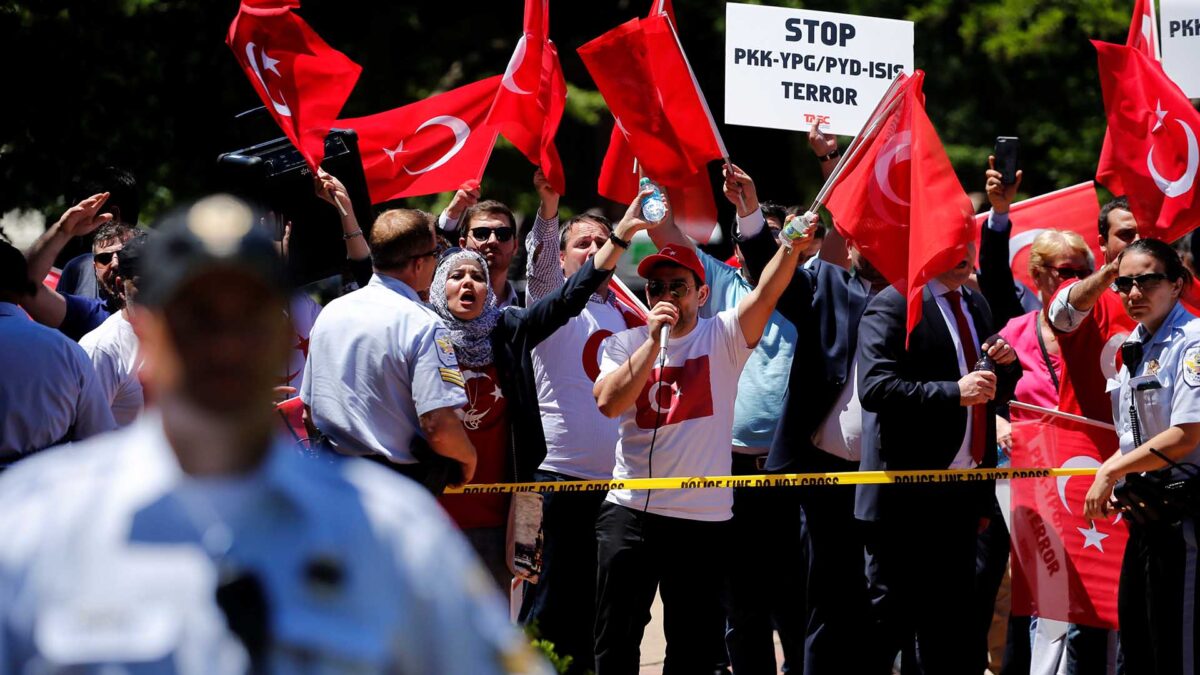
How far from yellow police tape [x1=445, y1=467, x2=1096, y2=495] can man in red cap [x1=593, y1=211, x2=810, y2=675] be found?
43mm

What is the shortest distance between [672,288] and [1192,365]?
2061 millimetres

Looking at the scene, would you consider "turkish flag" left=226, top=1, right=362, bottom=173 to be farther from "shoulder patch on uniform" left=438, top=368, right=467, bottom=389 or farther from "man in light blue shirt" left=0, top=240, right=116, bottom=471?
"shoulder patch on uniform" left=438, top=368, right=467, bottom=389

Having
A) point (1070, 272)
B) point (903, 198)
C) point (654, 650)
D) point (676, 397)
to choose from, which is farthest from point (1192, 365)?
point (654, 650)

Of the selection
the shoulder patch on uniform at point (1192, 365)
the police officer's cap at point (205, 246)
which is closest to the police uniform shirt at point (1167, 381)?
the shoulder patch on uniform at point (1192, 365)

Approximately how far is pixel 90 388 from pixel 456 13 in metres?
13.4

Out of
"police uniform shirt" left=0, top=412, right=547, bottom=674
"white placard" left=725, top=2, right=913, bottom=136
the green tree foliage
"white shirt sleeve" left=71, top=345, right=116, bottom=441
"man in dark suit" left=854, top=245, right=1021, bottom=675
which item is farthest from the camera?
the green tree foliage

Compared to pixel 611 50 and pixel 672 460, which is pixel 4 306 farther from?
pixel 611 50

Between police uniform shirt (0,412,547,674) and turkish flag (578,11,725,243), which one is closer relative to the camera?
police uniform shirt (0,412,547,674)

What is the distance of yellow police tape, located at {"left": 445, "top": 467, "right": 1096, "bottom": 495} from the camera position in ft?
20.0

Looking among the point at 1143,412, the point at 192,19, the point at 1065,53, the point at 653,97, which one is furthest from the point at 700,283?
the point at 1065,53

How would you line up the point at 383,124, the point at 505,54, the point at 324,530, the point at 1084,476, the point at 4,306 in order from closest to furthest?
the point at 324,530 < the point at 4,306 < the point at 1084,476 < the point at 383,124 < the point at 505,54

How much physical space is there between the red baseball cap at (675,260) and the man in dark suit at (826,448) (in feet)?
2.38

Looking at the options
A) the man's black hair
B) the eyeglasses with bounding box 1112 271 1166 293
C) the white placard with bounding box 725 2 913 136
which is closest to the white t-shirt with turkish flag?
the eyeglasses with bounding box 1112 271 1166 293

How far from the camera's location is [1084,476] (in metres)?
6.90
